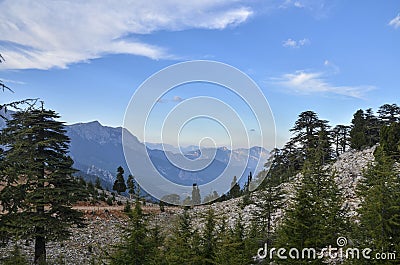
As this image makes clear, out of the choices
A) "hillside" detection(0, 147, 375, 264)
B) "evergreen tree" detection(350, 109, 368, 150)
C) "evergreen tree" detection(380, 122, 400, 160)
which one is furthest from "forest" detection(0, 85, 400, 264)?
"evergreen tree" detection(350, 109, 368, 150)

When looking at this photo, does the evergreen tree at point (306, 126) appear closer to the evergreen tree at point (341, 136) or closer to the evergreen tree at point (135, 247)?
the evergreen tree at point (341, 136)

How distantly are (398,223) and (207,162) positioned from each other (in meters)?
5.00

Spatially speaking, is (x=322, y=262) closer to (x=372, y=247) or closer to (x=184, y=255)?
(x=372, y=247)

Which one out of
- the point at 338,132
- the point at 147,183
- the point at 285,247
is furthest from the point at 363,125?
the point at 147,183

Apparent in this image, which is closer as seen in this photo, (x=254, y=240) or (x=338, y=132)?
(x=254, y=240)

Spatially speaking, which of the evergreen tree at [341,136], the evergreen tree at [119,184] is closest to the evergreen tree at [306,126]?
the evergreen tree at [341,136]

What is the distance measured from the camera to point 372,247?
8352 millimetres

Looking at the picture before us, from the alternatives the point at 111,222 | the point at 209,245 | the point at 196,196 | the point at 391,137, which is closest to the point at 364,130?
the point at 391,137

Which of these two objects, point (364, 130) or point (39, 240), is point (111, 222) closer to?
point (39, 240)

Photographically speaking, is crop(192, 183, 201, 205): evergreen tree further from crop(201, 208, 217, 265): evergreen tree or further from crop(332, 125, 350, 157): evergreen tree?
crop(332, 125, 350, 157): evergreen tree

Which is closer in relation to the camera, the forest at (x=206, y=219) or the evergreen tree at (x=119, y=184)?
the forest at (x=206, y=219)

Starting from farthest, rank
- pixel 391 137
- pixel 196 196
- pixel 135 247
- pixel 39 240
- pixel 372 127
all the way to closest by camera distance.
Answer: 1. pixel 372 127
2. pixel 391 137
3. pixel 39 240
4. pixel 196 196
5. pixel 135 247

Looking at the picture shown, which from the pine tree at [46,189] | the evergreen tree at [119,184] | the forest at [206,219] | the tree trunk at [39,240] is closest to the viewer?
the forest at [206,219]

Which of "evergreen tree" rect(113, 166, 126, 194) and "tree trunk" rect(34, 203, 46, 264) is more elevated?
"evergreen tree" rect(113, 166, 126, 194)
